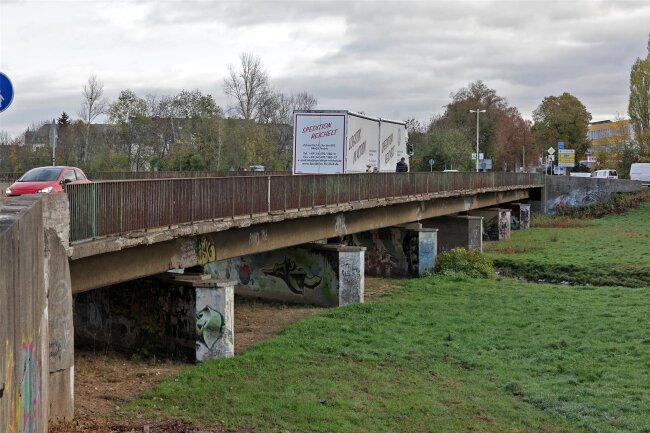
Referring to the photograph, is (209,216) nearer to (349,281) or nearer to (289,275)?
(349,281)

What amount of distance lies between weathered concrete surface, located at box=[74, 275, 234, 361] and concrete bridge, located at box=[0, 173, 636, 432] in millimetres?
29

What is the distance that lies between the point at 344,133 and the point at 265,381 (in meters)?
19.6

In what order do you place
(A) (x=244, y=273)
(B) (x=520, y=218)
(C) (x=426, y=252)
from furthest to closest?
(B) (x=520, y=218), (C) (x=426, y=252), (A) (x=244, y=273)

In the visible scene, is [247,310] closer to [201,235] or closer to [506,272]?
[201,235]

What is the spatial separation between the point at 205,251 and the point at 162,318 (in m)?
1.72

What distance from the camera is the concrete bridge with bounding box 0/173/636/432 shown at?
753cm

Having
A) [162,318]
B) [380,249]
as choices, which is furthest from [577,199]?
[162,318]

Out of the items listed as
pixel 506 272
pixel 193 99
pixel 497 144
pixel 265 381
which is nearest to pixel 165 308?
pixel 265 381

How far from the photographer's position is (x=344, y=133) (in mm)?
32531

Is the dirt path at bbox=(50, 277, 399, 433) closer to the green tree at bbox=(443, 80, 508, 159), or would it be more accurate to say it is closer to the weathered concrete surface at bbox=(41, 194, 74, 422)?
the weathered concrete surface at bbox=(41, 194, 74, 422)

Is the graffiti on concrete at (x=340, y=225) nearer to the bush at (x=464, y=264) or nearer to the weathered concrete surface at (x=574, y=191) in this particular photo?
the bush at (x=464, y=264)

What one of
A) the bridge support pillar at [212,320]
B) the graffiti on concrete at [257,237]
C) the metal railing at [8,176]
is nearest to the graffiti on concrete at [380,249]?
the graffiti on concrete at [257,237]

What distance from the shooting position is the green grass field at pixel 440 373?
1209 centimetres

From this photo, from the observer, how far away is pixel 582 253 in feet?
120
